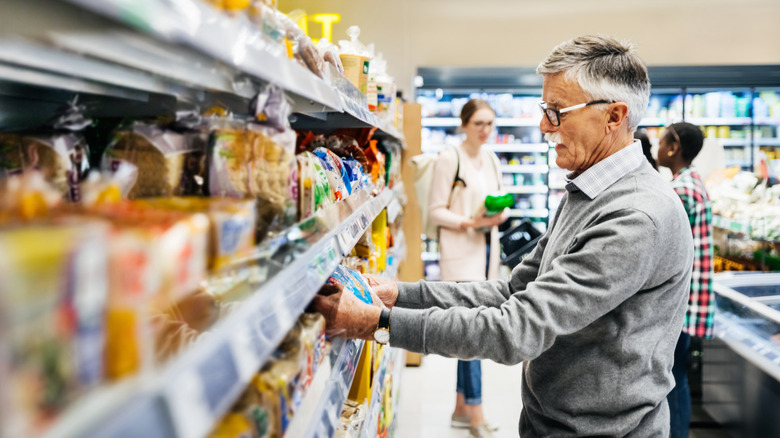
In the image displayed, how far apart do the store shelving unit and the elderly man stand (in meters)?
0.31

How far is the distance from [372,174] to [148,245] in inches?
75.2

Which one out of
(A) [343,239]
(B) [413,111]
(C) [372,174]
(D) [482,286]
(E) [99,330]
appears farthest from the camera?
(B) [413,111]

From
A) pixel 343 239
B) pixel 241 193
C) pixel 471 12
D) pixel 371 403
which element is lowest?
pixel 371 403

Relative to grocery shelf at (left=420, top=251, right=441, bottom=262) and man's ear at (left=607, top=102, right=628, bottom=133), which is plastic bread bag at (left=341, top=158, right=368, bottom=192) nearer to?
man's ear at (left=607, top=102, right=628, bottom=133)

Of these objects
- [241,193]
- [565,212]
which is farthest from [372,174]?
[241,193]

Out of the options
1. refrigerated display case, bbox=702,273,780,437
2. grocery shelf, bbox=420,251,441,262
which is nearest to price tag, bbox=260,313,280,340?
refrigerated display case, bbox=702,273,780,437

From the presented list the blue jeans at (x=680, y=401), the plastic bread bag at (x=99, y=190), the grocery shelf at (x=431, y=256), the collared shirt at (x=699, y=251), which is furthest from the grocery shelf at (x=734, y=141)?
the plastic bread bag at (x=99, y=190)

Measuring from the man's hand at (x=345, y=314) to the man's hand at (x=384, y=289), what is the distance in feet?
1.18

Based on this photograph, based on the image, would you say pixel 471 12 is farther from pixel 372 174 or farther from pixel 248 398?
pixel 248 398

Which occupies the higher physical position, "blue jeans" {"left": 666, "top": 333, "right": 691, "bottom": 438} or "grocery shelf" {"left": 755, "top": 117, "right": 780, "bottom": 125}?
"grocery shelf" {"left": 755, "top": 117, "right": 780, "bottom": 125}

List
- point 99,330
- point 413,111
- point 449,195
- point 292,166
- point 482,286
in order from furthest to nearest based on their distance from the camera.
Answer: point 413,111, point 449,195, point 482,286, point 292,166, point 99,330

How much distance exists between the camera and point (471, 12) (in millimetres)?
6836

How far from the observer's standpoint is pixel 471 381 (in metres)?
3.54

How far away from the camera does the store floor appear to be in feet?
11.6
